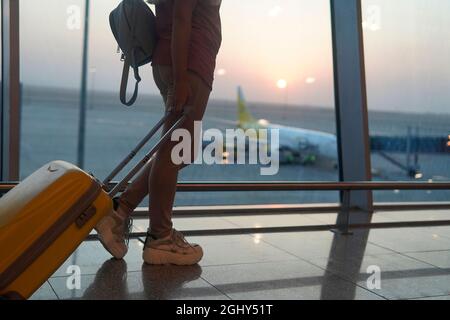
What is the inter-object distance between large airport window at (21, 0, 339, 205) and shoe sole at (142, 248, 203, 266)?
1.55m

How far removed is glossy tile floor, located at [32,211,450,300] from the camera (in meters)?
2.06

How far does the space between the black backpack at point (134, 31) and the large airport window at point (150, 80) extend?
1501mm

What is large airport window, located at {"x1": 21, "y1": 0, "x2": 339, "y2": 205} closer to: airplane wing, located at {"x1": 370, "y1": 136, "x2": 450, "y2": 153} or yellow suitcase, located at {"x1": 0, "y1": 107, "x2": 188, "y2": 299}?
airplane wing, located at {"x1": 370, "y1": 136, "x2": 450, "y2": 153}

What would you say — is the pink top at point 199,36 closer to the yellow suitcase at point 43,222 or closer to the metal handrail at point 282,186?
the yellow suitcase at point 43,222

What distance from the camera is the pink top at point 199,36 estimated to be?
86.8 inches

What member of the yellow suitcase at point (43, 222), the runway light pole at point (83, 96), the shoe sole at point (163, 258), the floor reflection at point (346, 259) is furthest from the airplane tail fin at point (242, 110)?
the yellow suitcase at point (43, 222)

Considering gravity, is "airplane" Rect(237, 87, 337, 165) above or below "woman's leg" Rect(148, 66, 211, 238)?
above

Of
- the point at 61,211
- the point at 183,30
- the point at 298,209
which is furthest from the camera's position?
the point at 298,209

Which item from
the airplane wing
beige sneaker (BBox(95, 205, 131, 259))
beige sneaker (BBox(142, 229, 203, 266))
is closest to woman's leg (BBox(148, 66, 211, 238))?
beige sneaker (BBox(142, 229, 203, 266))

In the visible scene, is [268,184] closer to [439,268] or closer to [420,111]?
[439,268]

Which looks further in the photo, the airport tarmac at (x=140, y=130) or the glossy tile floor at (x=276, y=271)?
the airport tarmac at (x=140, y=130)

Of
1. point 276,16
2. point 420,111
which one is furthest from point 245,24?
point 420,111

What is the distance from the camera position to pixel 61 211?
172cm

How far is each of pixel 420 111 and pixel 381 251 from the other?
2396 mm
